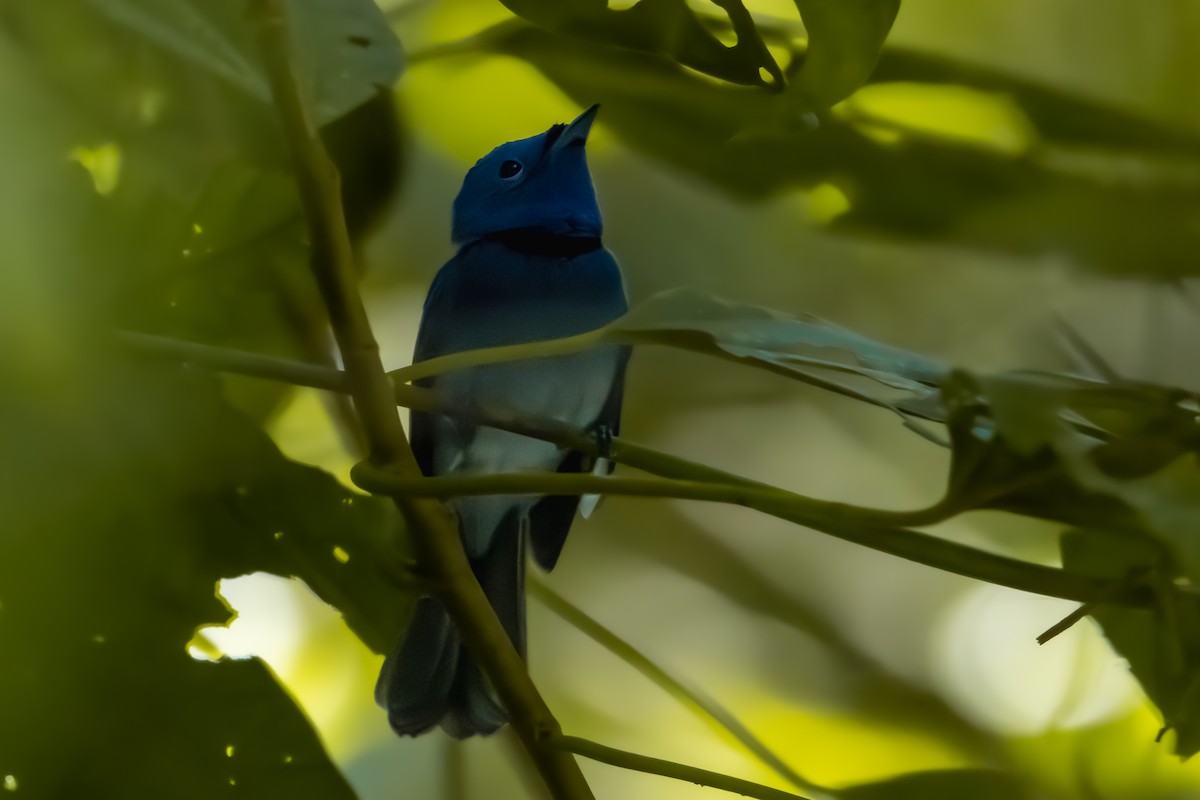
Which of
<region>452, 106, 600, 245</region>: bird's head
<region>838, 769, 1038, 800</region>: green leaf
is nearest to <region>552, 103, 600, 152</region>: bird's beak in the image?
<region>452, 106, 600, 245</region>: bird's head

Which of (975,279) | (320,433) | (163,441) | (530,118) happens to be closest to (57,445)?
(163,441)

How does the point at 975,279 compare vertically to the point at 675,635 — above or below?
above

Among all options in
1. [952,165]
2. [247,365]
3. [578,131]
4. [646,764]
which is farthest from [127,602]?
[952,165]

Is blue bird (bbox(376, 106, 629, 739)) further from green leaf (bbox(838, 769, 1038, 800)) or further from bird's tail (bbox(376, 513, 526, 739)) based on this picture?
green leaf (bbox(838, 769, 1038, 800))

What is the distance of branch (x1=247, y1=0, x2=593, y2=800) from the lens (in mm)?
354

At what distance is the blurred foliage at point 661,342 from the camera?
0.37 meters

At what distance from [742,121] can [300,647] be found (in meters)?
0.36

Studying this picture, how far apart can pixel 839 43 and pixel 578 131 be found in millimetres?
160

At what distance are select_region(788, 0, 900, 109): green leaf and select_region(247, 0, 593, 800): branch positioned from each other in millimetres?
205

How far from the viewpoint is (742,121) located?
1.78 feet

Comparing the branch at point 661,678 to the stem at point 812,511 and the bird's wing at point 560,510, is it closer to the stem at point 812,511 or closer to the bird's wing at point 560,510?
the bird's wing at point 560,510

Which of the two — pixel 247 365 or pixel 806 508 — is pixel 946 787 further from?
pixel 247 365

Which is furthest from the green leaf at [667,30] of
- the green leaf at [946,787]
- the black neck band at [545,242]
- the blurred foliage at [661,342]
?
the green leaf at [946,787]

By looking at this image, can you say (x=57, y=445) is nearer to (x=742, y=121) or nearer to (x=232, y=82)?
(x=232, y=82)
